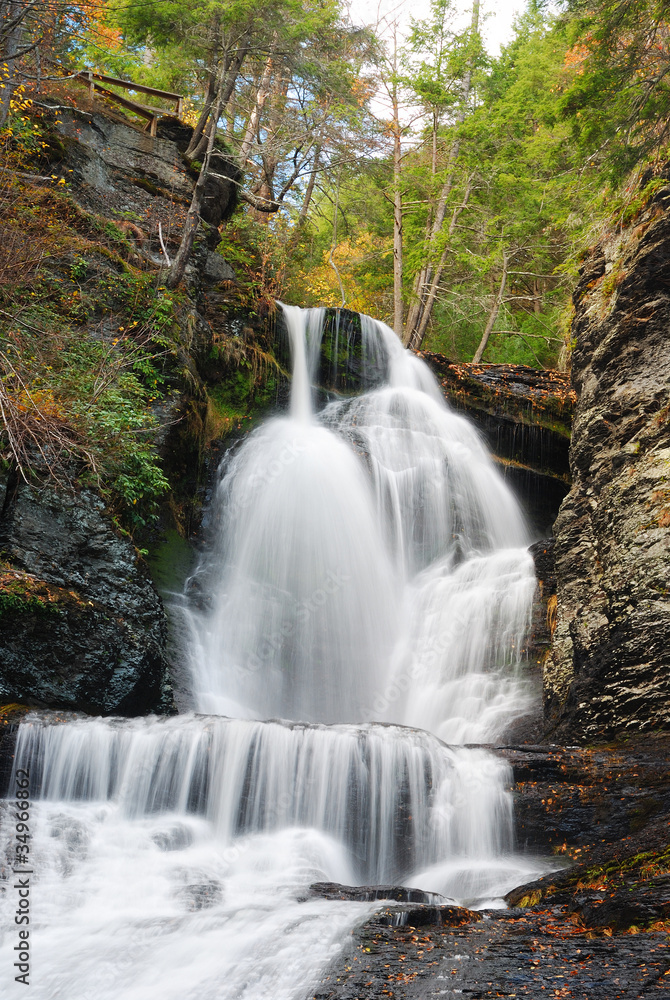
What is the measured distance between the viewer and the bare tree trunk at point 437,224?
1939 centimetres

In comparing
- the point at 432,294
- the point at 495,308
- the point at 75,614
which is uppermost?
the point at 432,294

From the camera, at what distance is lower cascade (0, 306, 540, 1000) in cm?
431

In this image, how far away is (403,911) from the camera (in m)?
4.02

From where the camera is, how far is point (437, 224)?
19.7m

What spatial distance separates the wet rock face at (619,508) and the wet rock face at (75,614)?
4.82 meters

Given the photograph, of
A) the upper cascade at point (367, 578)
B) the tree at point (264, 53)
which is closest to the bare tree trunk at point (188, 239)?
the tree at point (264, 53)

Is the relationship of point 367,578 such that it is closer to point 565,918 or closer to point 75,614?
point 75,614

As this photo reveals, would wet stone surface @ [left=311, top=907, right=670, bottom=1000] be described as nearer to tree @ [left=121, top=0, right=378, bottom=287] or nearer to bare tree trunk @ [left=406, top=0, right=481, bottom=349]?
tree @ [left=121, top=0, right=378, bottom=287]

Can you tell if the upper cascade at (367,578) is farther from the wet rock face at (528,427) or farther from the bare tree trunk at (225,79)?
the bare tree trunk at (225,79)

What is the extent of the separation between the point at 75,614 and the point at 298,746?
2.93m

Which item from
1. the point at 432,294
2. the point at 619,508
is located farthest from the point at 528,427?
the point at 432,294

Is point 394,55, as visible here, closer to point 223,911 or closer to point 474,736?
point 474,736

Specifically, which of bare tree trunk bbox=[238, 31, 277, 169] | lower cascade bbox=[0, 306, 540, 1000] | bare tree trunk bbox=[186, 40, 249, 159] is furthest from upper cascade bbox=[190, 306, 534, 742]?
bare tree trunk bbox=[238, 31, 277, 169]

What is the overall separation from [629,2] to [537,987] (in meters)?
9.68
